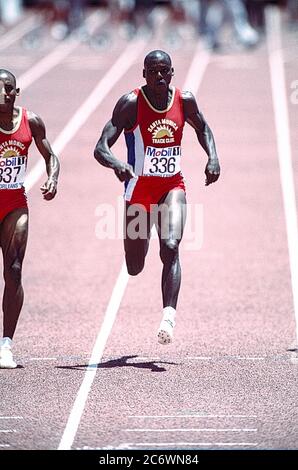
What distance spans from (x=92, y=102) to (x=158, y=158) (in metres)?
12.0

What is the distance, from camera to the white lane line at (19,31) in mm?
29016

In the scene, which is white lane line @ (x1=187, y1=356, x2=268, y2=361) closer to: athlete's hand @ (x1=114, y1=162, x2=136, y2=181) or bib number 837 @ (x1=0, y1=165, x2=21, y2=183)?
athlete's hand @ (x1=114, y1=162, x2=136, y2=181)

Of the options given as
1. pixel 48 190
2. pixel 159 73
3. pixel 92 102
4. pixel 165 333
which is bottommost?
pixel 165 333

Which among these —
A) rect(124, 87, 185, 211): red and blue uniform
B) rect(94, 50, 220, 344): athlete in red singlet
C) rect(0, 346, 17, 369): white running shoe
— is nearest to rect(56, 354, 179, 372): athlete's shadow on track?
rect(0, 346, 17, 369): white running shoe

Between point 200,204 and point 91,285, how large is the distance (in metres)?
3.51

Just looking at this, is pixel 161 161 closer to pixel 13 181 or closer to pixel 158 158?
pixel 158 158

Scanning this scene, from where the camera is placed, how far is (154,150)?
30.2 ft

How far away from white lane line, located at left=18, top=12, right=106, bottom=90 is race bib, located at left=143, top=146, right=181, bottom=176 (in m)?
13.4

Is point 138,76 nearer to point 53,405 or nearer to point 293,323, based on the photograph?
point 293,323

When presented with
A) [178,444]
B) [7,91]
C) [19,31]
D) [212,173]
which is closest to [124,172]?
[212,173]

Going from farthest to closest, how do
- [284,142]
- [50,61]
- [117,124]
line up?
[50,61], [284,142], [117,124]

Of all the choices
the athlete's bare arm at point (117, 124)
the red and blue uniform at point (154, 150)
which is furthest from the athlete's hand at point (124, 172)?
the red and blue uniform at point (154, 150)

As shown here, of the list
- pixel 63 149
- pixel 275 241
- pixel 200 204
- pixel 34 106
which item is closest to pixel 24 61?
pixel 34 106

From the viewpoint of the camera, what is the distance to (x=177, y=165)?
933 cm
